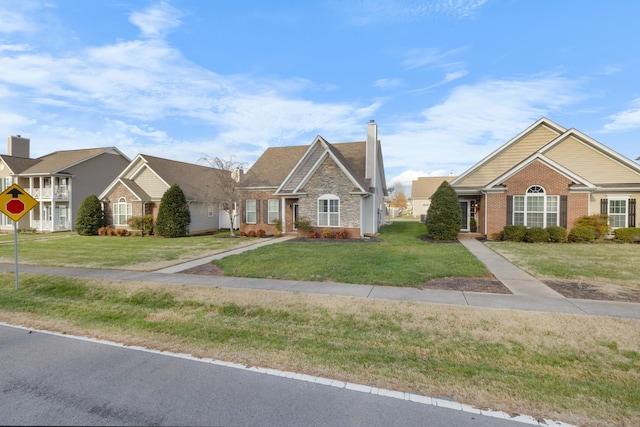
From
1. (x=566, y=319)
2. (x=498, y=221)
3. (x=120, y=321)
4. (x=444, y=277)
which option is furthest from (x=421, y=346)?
(x=498, y=221)

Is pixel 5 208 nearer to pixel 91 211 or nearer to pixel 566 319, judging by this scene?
pixel 566 319

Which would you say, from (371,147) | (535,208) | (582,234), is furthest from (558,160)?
(371,147)

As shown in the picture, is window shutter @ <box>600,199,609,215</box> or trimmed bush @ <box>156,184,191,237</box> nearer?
window shutter @ <box>600,199,609,215</box>

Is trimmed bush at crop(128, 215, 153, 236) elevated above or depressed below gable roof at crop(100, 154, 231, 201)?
below

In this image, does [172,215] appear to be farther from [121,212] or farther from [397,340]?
[397,340]

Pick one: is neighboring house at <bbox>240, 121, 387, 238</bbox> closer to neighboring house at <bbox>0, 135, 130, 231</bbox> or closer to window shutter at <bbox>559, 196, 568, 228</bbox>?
window shutter at <bbox>559, 196, 568, 228</bbox>

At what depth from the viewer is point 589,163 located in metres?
19.7

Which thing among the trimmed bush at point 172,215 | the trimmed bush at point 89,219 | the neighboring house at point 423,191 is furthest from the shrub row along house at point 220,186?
the neighboring house at point 423,191

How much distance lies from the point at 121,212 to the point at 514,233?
91.1ft

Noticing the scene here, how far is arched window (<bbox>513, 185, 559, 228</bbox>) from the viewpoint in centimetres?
1841

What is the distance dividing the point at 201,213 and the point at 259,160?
6591 mm

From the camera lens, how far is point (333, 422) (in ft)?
10.6

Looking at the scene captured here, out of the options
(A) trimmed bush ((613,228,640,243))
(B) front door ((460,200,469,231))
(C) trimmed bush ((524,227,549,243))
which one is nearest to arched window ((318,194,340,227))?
(B) front door ((460,200,469,231))

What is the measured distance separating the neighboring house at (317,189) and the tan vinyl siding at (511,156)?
664 centimetres
